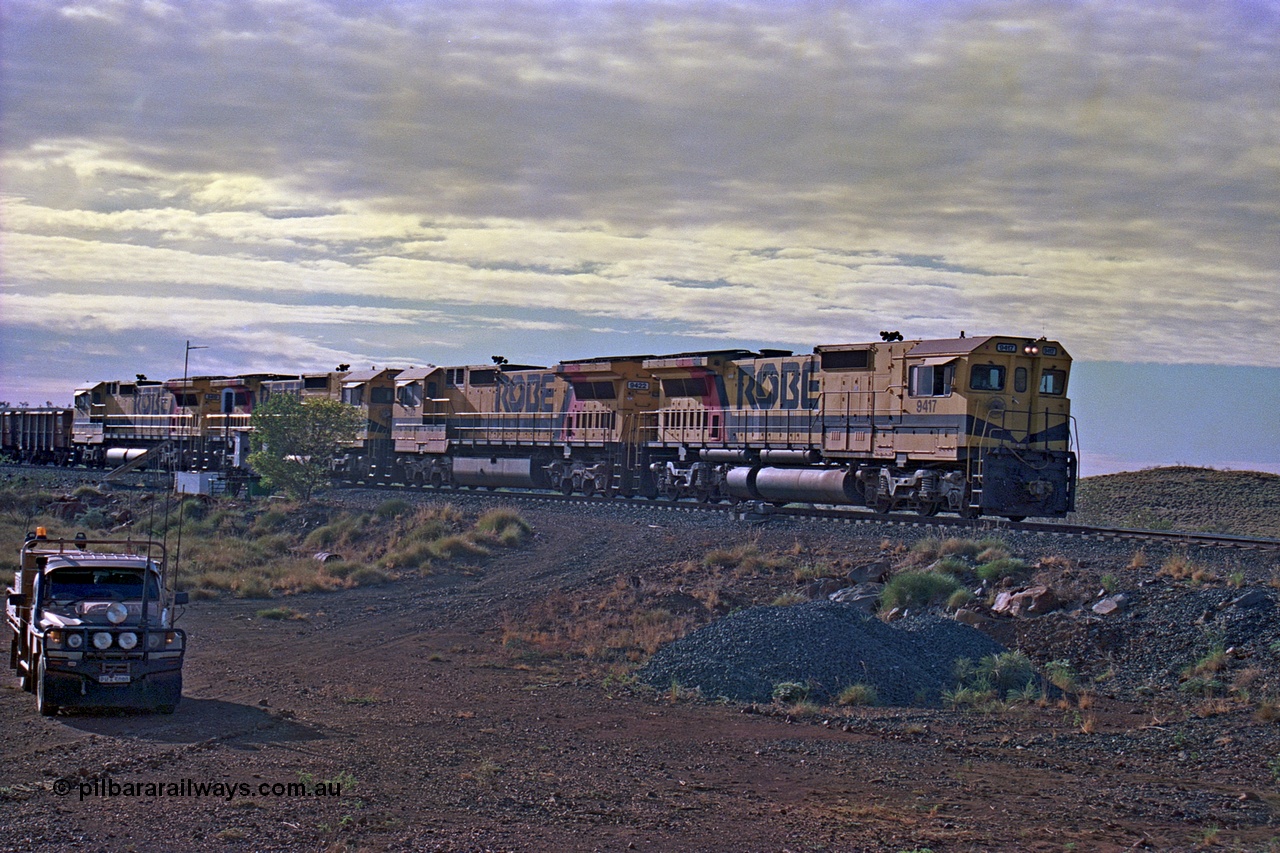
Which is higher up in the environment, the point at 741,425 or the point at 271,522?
the point at 741,425

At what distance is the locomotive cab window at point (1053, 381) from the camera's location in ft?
90.4

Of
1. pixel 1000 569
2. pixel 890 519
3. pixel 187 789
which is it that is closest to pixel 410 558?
pixel 890 519

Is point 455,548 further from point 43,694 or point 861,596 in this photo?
point 43,694

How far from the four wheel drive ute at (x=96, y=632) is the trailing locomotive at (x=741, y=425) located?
1774 cm

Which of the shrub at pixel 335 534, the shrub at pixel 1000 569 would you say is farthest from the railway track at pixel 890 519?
the shrub at pixel 335 534

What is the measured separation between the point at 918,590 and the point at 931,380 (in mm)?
9053

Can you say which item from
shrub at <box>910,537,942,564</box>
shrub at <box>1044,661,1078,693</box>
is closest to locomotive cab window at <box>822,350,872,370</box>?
shrub at <box>910,537,942,564</box>

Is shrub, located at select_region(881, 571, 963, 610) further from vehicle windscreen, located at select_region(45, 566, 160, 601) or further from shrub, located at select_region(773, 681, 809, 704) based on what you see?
vehicle windscreen, located at select_region(45, 566, 160, 601)

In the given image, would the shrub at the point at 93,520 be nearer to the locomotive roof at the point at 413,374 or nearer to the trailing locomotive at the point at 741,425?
the trailing locomotive at the point at 741,425

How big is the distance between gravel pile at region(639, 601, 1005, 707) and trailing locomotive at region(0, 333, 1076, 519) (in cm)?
967

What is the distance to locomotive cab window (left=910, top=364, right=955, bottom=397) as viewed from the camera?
1064 inches

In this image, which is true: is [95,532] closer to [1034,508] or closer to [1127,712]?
[1034,508]

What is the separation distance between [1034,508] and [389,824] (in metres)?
20.4

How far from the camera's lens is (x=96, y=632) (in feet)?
39.9
